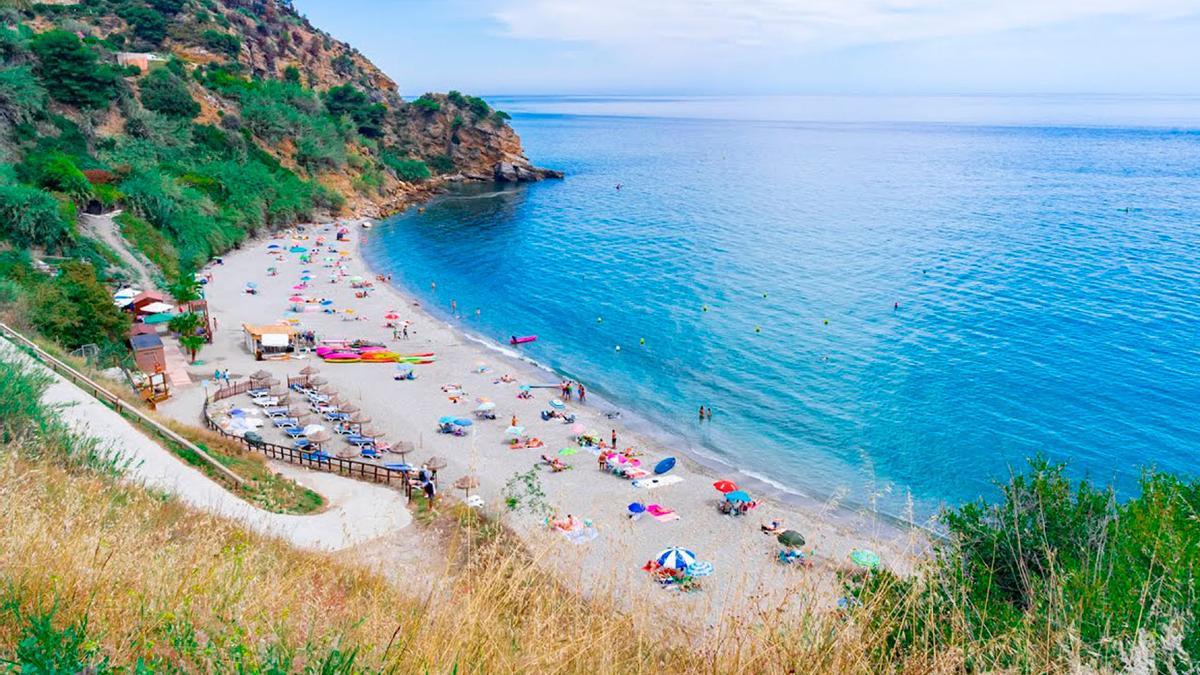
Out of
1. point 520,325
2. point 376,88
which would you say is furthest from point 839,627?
point 376,88

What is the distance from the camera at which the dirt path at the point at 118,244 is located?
125ft

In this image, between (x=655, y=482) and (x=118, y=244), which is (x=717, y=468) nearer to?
(x=655, y=482)

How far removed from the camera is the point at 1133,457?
1033 inches

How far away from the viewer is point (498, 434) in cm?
2827

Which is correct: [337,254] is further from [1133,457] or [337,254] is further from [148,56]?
[1133,457]

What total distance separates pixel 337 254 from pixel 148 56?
32229 mm

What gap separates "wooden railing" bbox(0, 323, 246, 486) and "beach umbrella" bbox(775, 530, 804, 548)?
1467 cm

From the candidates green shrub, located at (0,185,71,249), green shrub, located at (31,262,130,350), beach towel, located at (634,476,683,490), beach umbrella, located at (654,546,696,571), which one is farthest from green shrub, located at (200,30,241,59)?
beach umbrella, located at (654,546,696,571)

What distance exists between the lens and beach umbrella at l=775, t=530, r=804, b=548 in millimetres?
20562

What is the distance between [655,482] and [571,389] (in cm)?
1005

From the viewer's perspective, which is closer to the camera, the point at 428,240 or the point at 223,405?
the point at 223,405

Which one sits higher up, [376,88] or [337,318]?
[376,88]

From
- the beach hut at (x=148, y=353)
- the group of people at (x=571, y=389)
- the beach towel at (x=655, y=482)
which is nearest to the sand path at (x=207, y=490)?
the beach towel at (x=655, y=482)

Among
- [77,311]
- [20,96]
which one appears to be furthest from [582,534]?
[20,96]
